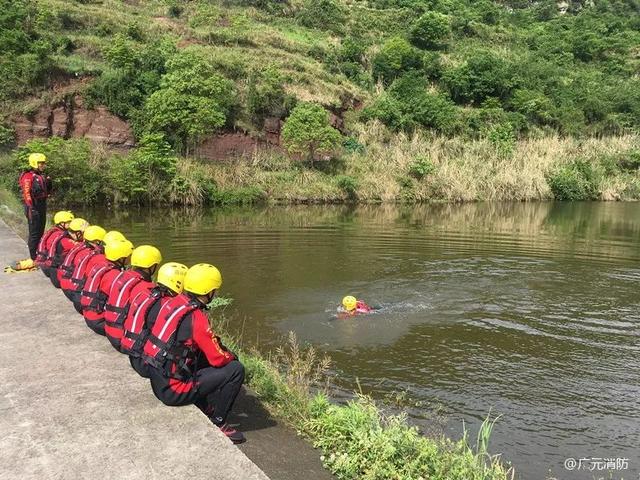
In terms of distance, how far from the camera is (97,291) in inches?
264

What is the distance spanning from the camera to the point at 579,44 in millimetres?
67625

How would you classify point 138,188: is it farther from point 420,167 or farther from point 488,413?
point 488,413

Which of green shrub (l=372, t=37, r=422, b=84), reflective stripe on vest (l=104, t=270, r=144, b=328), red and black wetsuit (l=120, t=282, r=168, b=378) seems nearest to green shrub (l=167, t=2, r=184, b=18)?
green shrub (l=372, t=37, r=422, b=84)

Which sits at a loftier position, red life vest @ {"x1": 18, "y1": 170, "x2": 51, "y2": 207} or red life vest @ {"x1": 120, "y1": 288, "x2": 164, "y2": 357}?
red life vest @ {"x1": 18, "y1": 170, "x2": 51, "y2": 207}

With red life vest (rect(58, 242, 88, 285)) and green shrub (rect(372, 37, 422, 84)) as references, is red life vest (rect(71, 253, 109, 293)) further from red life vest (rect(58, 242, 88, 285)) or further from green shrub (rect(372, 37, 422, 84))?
green shrub (rect(372, 37, 422, 84))

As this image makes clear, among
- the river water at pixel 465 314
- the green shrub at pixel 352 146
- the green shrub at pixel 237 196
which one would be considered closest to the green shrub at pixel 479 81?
the green shrub at pixel 352 146

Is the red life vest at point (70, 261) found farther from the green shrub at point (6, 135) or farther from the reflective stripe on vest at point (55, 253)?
the green shrub at point (6, 135)

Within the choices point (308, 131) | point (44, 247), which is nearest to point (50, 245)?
point (44, 247)

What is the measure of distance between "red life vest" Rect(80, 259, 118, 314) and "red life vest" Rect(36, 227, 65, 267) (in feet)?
8.66

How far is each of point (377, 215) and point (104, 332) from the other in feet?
73.9

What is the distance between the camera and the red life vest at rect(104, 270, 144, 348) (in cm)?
588

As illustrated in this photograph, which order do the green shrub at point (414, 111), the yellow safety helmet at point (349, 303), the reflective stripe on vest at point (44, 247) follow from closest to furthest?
the reflective stripe on vest at point (44, 247)
the yellow safety helmet at point (349, 303)
the green shrub at point (414, 111)

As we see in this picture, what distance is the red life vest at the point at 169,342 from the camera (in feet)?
15.6

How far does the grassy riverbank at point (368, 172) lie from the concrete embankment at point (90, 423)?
68.8 ft
